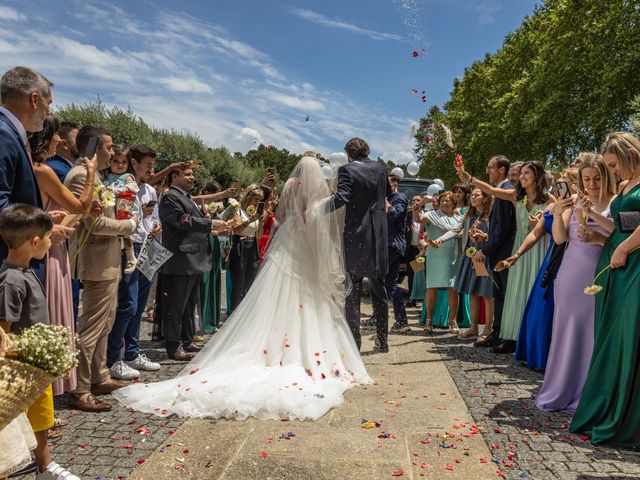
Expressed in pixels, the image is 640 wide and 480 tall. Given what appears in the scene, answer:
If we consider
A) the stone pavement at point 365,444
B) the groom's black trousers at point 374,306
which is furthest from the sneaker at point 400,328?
the stone pavement at point 365,444

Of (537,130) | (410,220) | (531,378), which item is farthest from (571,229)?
(537,130)

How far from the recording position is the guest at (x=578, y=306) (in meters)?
4.57

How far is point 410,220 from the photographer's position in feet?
36.6

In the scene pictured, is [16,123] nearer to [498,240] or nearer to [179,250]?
[179,250]

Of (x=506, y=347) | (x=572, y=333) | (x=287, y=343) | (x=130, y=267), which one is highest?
(x=130, y=267)

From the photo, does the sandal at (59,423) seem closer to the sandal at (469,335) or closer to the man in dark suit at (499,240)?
the man in dark suit at (499,240)

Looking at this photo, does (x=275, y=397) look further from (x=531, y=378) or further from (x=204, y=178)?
(x=204, y=178)

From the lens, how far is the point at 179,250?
6.16m

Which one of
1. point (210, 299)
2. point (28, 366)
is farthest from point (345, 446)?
point (210, 299)

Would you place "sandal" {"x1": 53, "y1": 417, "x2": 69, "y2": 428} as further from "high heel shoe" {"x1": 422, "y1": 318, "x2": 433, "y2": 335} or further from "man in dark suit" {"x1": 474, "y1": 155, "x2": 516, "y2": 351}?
"high heel shoe" {"x1": 422, "y1": 318, "x2": 433, "y2": 335}

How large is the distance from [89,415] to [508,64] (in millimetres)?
30221

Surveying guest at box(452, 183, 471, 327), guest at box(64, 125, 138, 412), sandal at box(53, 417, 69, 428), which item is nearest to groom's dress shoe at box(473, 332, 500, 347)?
guest at box(452, 183, 471, 327)

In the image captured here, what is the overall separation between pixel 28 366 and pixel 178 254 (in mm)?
3935

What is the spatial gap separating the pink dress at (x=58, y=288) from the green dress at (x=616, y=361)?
12.7 ft
